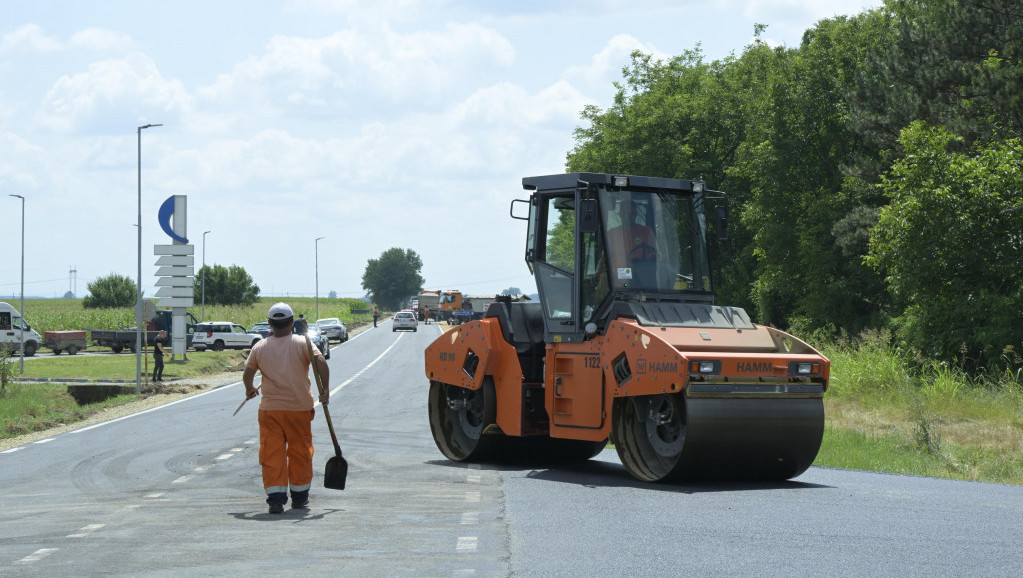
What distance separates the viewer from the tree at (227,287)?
124m

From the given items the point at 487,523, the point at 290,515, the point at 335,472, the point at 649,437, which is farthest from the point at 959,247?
the point at 290,515

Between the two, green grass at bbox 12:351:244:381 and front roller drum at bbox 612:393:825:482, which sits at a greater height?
front roller drum at bbox 612:393:825:482

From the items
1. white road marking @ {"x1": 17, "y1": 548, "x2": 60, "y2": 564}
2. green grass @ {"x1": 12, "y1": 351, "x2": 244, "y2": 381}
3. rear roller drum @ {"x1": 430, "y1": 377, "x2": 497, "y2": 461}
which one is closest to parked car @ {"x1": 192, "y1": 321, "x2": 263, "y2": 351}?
green grass @ {"x1": 12, "y1": 351, "x2": 244, "y2": 381}

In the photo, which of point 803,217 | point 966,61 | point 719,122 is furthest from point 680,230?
point 719,122

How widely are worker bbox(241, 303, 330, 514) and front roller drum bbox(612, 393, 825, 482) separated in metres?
3.35

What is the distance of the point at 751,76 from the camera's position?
56688mm

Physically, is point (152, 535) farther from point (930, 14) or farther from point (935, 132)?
point (930, 14)

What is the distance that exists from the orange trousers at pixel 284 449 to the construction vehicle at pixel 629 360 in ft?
10.9

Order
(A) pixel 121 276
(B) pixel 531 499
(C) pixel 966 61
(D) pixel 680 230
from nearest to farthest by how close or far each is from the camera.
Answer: (B) pixel 531 499 → (D) pixel 680 230 → (C) pixel 966 61 → (A) pixel 121 276

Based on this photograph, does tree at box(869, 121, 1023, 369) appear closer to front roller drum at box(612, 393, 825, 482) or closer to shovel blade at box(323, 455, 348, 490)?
front roller drum at box(612, 393, 825, 482)

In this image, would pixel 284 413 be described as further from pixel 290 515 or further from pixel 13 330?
pixel 13 330

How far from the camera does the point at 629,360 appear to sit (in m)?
11.4

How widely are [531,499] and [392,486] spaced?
5.90 ft

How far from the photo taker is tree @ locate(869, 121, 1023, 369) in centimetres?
2542
